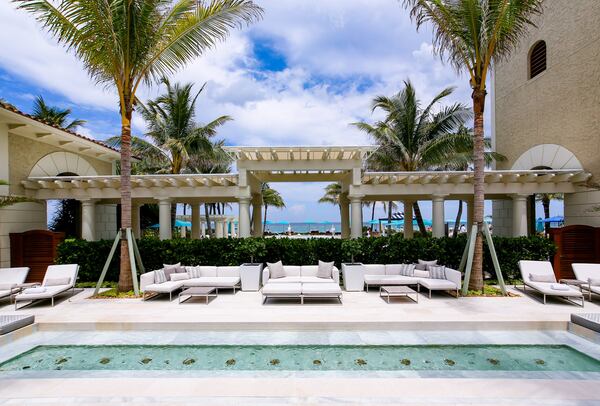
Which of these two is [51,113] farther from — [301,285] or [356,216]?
[301,285]

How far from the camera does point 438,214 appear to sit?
586 inches

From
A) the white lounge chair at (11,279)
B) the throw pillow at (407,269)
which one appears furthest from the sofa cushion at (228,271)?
the white lounge chair at (11,279)

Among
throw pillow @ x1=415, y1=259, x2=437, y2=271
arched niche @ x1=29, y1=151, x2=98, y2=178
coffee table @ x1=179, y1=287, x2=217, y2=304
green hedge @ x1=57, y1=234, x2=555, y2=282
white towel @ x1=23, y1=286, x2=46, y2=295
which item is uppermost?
arched niche @ x1=29, y1=151, x2=98, y2=178

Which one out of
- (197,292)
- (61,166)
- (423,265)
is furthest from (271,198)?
(197,292)

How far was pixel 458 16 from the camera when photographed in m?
9.67

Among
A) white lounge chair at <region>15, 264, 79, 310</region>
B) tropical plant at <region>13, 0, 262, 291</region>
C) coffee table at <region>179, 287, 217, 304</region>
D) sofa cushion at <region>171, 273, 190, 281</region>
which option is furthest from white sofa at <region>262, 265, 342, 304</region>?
white lounge chair at <region>15, 264, 79, 310</region>

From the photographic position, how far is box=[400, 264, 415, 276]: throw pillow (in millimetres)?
10812

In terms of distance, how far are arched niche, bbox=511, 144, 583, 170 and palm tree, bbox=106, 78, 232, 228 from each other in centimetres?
1661

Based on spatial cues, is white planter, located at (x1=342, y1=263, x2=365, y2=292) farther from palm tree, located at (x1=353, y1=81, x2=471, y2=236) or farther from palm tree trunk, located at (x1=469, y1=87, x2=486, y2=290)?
palm tree, located at (x1=353, y1=81, x2=471, y2=236)

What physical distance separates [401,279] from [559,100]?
11543 millimetres

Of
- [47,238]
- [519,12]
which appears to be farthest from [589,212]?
[47,238]

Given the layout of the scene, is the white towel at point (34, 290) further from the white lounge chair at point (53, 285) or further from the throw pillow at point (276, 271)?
the throw pillow at point (276, 271)

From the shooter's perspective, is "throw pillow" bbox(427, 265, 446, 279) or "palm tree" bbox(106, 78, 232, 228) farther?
"palm tree" bbox(106, 78, 232, 228)

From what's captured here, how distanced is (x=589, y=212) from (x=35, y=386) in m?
17.7
